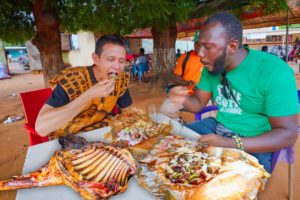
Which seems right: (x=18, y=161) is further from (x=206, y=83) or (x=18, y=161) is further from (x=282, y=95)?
(x=282, y=95)

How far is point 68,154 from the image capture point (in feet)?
3.58

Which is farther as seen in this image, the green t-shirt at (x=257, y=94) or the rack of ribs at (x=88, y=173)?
the green t-shirt at (x=257, y=94)

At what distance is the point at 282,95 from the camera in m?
1.46

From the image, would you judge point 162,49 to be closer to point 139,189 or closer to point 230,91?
point 230,91

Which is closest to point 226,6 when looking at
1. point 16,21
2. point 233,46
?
point 233,46

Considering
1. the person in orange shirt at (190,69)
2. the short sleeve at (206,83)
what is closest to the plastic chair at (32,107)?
the short sleeve at (206,83)

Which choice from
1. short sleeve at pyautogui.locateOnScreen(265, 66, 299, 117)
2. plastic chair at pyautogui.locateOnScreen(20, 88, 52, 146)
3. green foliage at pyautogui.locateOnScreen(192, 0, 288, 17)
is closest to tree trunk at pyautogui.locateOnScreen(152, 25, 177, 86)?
green foliage at pyautogui.locateOnScreen(192, 0, 288, 17)

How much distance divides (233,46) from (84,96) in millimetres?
1068

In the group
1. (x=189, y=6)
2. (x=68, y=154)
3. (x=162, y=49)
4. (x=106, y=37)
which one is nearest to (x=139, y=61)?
(x=162, y=49)

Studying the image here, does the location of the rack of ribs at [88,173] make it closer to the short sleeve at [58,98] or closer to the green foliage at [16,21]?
the short sleeve at [58,98]

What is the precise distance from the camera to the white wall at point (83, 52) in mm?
17812

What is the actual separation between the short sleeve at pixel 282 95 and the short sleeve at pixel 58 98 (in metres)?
1.46

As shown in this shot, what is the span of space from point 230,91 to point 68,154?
125 cm

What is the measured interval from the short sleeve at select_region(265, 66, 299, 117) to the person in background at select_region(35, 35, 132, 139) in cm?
104
